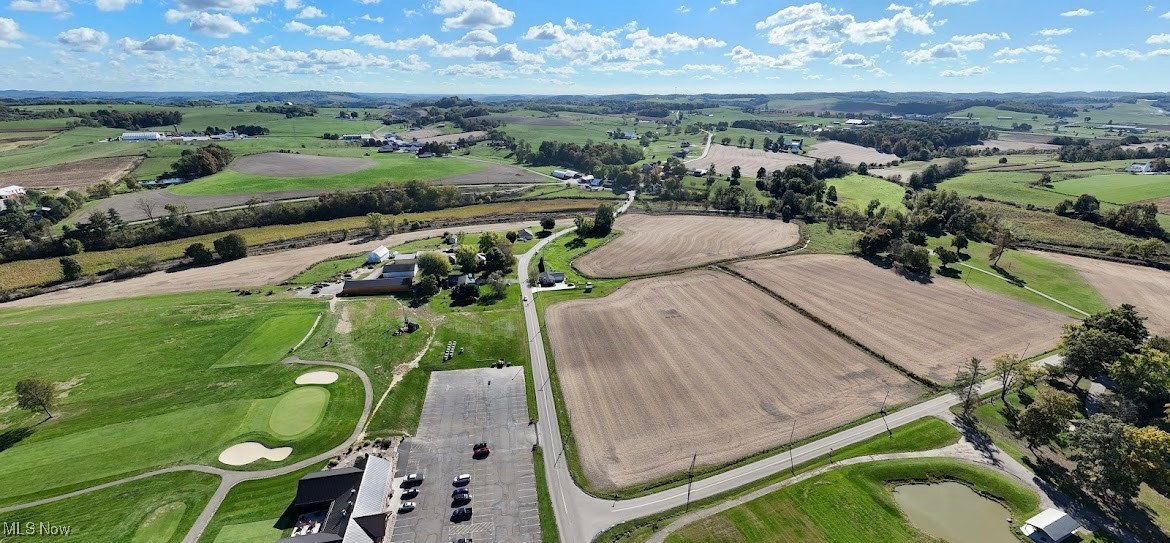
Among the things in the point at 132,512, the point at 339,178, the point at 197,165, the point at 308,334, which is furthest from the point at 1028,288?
the point at 197,165

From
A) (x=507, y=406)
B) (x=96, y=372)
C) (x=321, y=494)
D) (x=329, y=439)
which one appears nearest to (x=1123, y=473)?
(x=507, y=406)

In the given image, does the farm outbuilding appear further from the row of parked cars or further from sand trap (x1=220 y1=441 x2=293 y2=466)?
the row of parked cars

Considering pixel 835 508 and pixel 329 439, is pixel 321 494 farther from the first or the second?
pixel 835 508

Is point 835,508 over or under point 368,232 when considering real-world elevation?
under

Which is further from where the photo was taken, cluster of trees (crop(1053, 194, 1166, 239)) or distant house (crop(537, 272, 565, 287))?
cluster of trees (crop(1053, 194, 1166, 239))

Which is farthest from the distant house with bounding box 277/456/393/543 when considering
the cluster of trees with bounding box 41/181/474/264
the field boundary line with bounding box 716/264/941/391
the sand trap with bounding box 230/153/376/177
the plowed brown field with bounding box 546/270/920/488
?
the sand trap with bounding box 230/153/376/177
